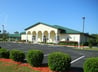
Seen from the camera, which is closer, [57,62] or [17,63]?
[57,62]

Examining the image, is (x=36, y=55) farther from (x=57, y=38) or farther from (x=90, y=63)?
(x=57, y=38)

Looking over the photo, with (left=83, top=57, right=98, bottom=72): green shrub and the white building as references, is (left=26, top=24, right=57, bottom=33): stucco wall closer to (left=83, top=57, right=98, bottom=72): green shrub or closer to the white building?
the white building

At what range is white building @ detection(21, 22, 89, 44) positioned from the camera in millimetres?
58028

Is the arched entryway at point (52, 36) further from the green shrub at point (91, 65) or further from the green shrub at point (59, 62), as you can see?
the green shrub at point (91, 65)

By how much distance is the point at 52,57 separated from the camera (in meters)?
10.8

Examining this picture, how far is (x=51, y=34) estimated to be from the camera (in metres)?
63.7

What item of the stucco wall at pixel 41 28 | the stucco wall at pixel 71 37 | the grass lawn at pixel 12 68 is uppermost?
the stucco wall at pixel 41 28

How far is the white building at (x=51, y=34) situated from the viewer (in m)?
58.0

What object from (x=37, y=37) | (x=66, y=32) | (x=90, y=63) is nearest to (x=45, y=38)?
(x=37, y=37)

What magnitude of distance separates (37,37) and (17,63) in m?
53.0

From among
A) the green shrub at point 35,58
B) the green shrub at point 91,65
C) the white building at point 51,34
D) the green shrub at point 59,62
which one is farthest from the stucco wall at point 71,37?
the green shrub at point 91,65

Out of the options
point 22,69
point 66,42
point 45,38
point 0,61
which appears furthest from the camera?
point 45,38

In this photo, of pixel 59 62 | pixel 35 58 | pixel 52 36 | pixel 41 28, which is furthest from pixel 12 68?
pixel 52 36

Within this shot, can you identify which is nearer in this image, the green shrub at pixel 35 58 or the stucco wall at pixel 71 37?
the green shrub at pixel 35 58
